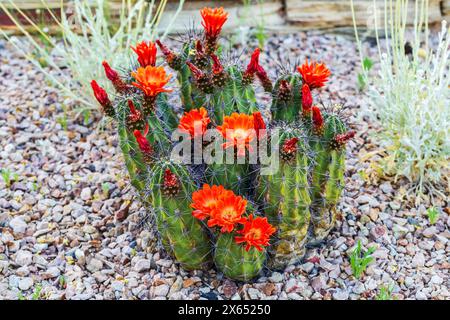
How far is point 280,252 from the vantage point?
9.17 feet

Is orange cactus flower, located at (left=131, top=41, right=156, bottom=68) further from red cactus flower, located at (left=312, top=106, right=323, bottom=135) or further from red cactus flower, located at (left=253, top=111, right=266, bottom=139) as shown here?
red cactus flower, located at (left=312, top=106, right=323, bottom=135)

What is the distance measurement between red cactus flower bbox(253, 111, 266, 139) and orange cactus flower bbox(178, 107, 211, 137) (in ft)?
0.67

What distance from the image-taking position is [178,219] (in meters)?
2.58

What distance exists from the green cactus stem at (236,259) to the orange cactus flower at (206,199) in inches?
6.7

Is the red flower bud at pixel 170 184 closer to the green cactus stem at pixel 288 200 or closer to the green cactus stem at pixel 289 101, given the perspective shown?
the green cactus stem at pixel 288 200

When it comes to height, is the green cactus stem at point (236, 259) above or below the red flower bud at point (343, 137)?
below

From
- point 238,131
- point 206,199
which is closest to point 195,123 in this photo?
point 238,131

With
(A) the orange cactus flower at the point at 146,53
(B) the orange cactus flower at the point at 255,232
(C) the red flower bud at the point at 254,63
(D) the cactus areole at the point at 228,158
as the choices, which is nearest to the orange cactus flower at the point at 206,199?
(D) the cactus areole at the point at 228,158

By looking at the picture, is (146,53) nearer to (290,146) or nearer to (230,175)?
(230,175)

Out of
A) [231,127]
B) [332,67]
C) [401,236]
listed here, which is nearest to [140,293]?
[231,127]

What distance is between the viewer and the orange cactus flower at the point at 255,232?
2.47m

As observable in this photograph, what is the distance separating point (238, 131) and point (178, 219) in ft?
1.33

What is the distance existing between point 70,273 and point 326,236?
3.68 ft

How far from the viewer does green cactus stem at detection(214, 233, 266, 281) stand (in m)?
2.59
